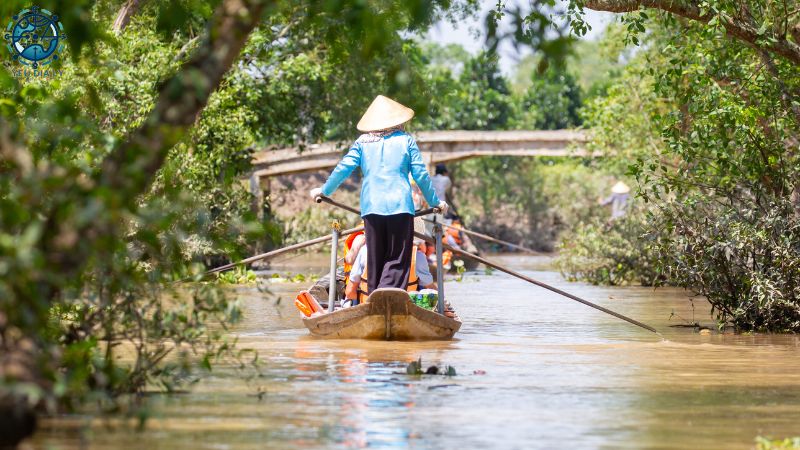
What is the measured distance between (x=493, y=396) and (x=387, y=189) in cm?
430

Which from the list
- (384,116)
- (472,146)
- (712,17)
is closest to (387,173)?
(384,116)

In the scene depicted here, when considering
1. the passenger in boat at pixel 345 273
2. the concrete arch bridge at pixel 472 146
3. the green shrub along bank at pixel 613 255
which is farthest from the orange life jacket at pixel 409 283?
the concrete arch bridge at pixel 472 146

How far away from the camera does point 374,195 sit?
12914 millimetres

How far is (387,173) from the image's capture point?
1291 centimetres

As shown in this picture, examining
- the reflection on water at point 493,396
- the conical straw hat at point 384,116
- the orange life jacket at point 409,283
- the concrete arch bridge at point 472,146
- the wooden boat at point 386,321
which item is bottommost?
the reflection on water at point 493,396

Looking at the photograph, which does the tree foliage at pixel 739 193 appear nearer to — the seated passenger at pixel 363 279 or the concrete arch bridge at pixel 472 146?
the seated passenger at pixel 363 279

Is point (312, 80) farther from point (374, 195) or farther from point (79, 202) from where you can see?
point (79, 202)

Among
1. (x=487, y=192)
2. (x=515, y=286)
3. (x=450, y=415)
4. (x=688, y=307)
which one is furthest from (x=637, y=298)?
(x=487, y=192)

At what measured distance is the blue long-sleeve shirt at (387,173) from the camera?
42.1 feet

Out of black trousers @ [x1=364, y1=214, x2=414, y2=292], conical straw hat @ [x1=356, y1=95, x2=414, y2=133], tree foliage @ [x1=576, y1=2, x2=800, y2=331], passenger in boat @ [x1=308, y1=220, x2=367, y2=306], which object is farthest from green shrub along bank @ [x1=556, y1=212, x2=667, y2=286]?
black trousers @ [x1=364, y1=214, x2=414, y2=292]

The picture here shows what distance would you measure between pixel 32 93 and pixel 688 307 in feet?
39.1

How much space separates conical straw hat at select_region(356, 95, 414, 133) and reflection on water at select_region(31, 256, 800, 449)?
6.38 ft

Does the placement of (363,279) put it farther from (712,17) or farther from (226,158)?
(226,158)

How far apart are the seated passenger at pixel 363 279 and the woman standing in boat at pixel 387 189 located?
342mm
